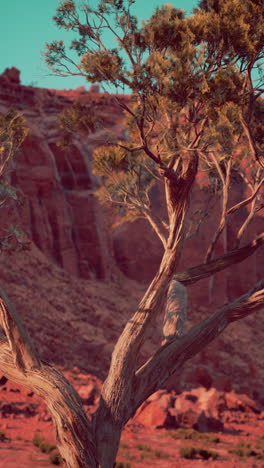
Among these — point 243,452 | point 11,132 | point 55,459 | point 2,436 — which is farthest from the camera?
point 243,452

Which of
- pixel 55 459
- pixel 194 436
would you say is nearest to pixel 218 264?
pixel 55 459

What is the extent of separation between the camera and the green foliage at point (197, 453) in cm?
1402

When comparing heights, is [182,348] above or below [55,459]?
above

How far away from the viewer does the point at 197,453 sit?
14.4 metres

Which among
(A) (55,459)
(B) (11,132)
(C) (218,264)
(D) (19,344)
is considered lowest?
(A) (55,459)

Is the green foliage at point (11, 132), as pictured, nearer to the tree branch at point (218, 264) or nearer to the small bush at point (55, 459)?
the tree branch at point (218, 264)

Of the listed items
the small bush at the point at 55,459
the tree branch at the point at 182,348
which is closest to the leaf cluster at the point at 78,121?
the tree branch at the point at 182,348

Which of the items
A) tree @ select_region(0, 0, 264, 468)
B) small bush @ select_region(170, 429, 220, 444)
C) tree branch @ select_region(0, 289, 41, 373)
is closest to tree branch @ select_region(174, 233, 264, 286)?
tree @ select_region(0, 0, 264, 468)

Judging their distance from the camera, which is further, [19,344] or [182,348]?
[182,348]

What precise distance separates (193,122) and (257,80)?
1479 mm

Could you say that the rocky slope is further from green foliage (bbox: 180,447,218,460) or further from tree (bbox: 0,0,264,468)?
tree (bbox: 0,0,264,468)

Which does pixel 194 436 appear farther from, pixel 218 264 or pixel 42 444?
pixel 218 264

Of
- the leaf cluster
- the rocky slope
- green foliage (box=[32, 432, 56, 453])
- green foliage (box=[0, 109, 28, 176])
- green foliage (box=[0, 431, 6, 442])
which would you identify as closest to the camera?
the leaf cluster

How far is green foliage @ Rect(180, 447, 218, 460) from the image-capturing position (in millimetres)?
14016
